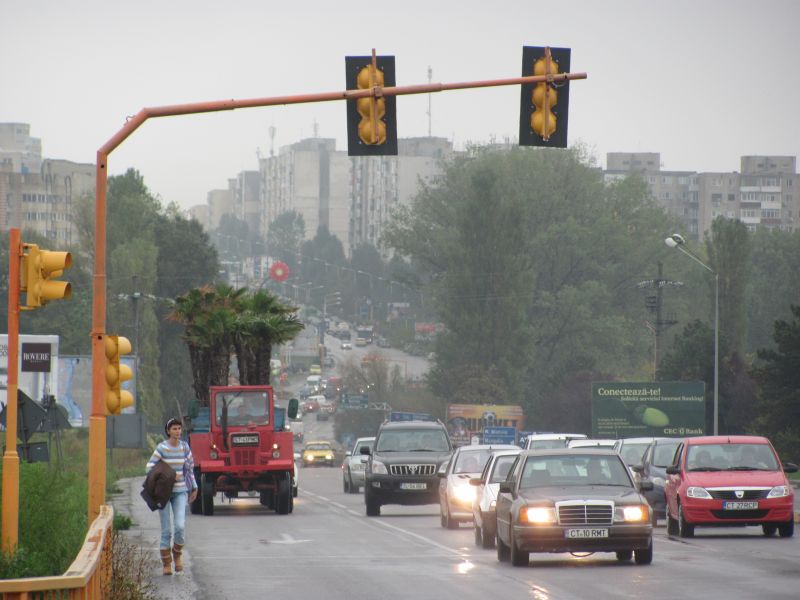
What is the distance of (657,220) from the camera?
398 feet

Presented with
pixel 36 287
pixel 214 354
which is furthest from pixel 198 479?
pixel 36 287

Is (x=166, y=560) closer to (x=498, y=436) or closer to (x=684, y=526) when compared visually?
(x=684, y=526)

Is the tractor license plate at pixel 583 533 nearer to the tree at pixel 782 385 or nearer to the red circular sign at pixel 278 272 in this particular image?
the tree at pixel 782 385

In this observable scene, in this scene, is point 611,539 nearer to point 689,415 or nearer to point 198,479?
point 198,479

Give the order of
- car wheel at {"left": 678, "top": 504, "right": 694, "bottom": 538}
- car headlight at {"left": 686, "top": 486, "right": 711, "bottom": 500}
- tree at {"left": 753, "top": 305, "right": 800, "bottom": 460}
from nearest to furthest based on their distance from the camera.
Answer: car headlight at {"left": 686, "top": 486, "right": 711, "bottom": 500} < car wheel at {"left": 678, "top": 504, "right": 694, "bottom": 538} < tree at {"left": 753, "top": 305, "right": 800, "bottom": 460}

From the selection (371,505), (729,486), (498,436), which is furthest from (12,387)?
(498,436)

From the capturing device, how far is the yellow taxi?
91.8 metres

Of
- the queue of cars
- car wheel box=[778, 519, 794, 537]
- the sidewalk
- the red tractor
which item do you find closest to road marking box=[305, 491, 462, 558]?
the queue of cars

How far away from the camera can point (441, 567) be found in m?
20.6

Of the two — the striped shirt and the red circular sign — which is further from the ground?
the red circular sign

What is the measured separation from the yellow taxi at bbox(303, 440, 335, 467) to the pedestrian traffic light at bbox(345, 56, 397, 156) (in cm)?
7344

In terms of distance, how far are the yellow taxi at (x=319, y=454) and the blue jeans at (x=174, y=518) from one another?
72047mm

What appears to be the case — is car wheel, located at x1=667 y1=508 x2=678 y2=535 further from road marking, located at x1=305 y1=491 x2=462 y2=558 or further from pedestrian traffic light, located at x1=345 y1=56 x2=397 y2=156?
pedestrian traffic light, located at x1=345 y1=56 x2=397 y2=156

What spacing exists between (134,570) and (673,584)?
5606mm
